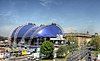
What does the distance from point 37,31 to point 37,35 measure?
3.43 metres

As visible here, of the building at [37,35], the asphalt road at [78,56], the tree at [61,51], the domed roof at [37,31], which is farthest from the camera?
the domed roof at [37,31]

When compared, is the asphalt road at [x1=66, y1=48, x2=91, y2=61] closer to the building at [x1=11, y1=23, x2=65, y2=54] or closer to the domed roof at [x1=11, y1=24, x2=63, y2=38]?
the building at [x1=11, y1=23, x2=65, y2=54]

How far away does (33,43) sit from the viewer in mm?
138000

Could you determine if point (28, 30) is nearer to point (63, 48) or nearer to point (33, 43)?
point (33, 43)

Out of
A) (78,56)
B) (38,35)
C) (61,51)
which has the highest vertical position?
(38,35)

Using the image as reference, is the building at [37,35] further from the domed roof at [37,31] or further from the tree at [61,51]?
the tree at [61,51]

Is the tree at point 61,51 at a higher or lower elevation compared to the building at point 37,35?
lower

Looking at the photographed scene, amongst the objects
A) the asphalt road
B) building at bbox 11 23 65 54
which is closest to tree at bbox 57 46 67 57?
the asphalt road

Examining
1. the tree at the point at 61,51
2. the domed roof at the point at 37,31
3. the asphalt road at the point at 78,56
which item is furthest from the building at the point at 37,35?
the tree at the point at 61,51

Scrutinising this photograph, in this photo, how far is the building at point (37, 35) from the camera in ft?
441

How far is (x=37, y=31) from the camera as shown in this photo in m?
139

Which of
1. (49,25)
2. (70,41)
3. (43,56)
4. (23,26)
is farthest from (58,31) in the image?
(43,56)

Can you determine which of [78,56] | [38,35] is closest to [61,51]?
[78,56]

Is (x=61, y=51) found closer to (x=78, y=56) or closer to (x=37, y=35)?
(x=78, y=56)
